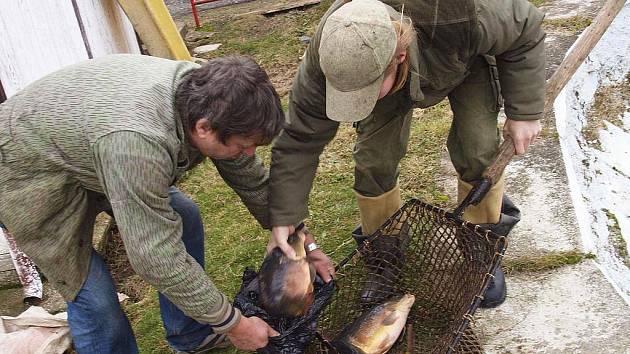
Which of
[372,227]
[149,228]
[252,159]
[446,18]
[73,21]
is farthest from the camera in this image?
[73,21]

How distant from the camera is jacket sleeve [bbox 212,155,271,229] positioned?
119 inches

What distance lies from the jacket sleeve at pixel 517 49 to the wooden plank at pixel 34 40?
2942 millimetres

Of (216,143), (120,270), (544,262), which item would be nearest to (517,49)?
(544,262)

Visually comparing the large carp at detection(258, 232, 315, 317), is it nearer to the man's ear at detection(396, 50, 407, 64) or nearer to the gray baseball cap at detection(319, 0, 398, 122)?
the gray baseball cap at detection(319, 0, 398, 122)

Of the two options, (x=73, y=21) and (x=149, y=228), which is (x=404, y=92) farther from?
(x=73, y=21)

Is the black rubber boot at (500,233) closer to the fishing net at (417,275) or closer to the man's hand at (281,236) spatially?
the fishing net at (417,275)

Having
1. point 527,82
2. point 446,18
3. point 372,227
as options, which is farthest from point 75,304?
point 527,82

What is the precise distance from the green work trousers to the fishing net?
0.27m

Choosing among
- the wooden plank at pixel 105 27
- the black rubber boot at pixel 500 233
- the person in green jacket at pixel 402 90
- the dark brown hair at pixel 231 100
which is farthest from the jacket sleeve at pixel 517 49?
the wooden plank at pixel 105 27

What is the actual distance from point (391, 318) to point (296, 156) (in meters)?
0.86

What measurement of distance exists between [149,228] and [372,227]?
1.75m

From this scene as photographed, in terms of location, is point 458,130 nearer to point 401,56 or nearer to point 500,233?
point 500,233

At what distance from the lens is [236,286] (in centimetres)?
402

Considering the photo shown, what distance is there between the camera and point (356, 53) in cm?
246
